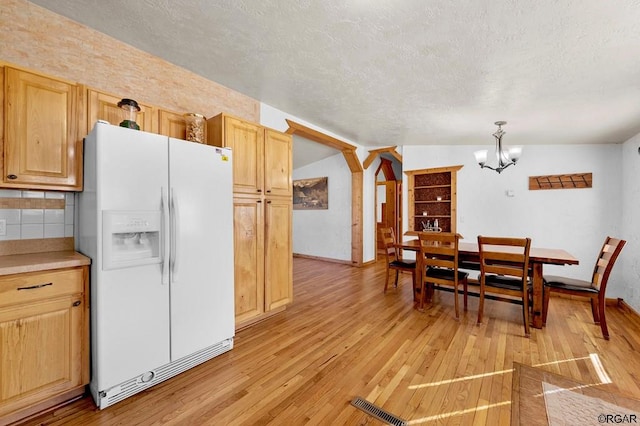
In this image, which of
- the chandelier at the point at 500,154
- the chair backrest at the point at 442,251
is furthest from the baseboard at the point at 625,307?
the chandelier at the point at 500,154

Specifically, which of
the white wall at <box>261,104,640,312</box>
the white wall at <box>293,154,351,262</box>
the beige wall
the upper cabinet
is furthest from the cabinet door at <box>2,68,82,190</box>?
the white wall at <box>293,154,351,262</box>

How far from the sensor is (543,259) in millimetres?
2736

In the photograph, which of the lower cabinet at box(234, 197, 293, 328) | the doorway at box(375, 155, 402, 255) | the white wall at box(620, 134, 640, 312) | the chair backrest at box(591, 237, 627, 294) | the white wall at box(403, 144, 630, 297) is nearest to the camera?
the chair backrest at box(591, 237, 627, 294)

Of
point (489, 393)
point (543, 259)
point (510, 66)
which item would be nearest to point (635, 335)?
point (543, 259)

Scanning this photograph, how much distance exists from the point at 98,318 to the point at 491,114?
4324 millimetres

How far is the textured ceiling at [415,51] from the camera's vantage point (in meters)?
1.71

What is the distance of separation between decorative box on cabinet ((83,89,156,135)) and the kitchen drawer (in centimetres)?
105

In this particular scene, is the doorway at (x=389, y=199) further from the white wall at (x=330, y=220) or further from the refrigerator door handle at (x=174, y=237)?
the refrigerator door handle at (x=174, y=237)

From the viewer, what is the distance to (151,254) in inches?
75.2

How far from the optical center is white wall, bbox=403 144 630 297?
152 inches

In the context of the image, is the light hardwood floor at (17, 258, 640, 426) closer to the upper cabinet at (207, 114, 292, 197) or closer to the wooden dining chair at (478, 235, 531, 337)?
the wooden dining chair at (478, 235, 531, 337)

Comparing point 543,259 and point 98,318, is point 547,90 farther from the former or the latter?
point 98,318

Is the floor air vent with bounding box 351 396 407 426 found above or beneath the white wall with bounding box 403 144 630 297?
beneath

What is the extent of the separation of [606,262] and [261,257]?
3.61 m
